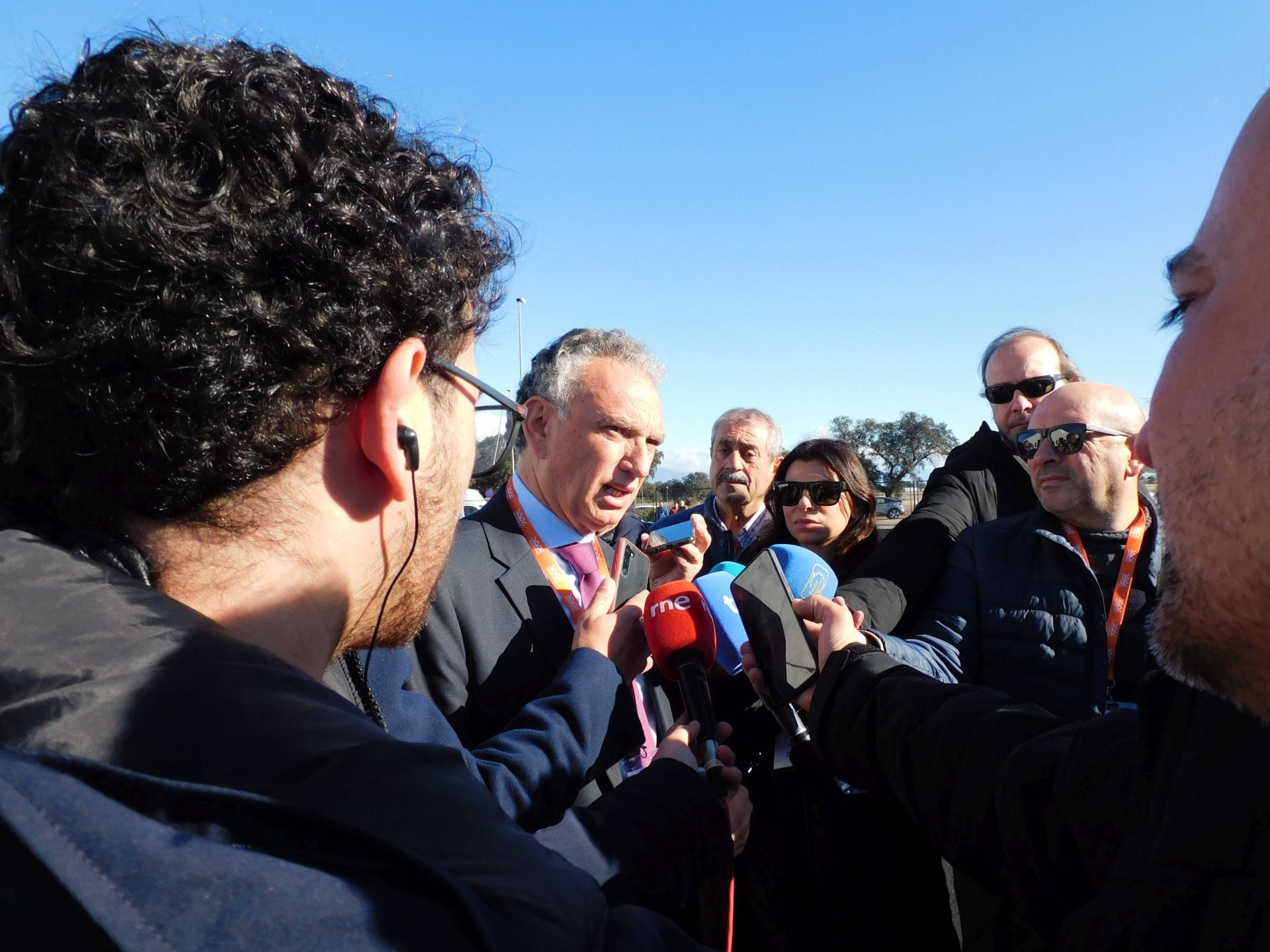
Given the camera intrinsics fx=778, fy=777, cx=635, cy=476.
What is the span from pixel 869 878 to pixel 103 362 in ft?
8.77

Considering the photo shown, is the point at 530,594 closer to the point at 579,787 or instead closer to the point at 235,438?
the point at 579,787

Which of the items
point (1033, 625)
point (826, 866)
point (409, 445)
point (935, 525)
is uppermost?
point (935, 525)

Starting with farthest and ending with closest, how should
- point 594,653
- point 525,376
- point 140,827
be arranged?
point 525,376
point 594,653
point 140,827

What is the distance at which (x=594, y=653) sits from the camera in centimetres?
203

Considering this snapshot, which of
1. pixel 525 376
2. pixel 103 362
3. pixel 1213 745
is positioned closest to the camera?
pixel 103 362

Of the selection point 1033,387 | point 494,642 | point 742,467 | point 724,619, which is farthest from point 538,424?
point 1033,387

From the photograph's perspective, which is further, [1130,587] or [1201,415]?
[1130,587]

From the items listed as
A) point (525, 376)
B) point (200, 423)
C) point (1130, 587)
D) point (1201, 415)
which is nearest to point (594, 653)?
point (200, 423)

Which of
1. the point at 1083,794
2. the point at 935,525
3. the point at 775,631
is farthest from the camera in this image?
the point at 935,525

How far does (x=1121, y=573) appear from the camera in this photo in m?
2.92

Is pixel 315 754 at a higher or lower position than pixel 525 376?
lower

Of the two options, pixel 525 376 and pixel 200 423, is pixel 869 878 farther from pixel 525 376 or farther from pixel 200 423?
pixel 200 423

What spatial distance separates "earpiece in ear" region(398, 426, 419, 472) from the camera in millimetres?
1163

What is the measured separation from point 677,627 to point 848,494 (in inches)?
86.3
